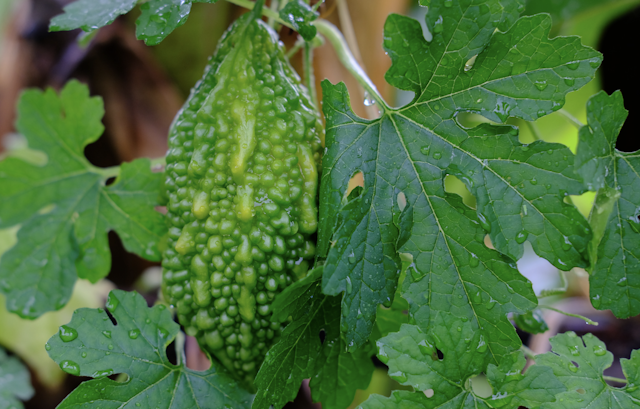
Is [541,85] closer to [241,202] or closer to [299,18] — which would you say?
[299,18]

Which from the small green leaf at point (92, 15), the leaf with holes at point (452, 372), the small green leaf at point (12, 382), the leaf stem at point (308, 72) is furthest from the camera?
the small green leaf at point (12, 382)

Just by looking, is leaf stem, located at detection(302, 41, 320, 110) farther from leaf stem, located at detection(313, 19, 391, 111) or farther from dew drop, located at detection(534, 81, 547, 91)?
dew drop, located at detection(534, 81, 547, 91)

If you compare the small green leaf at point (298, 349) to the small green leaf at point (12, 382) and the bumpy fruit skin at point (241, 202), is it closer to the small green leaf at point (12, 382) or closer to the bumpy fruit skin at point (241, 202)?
the bumpy fruit skin at point (241, 202)

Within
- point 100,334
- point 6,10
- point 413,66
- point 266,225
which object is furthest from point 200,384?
point 6,10

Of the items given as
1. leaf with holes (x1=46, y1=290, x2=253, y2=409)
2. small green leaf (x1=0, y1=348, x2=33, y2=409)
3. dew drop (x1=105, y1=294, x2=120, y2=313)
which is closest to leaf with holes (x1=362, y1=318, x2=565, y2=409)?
leaf with holes (x1=46, y1=290, x2=253, y2=409)

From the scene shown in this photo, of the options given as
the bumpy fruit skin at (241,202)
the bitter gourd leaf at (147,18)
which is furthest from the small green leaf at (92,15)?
the bumpy fruit skin at (241,202)

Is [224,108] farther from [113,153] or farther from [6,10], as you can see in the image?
[6,10]
